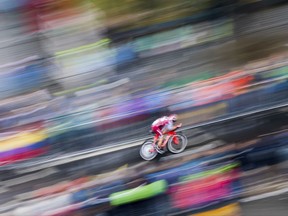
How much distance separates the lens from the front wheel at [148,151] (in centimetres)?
108

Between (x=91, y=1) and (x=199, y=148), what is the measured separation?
50cm

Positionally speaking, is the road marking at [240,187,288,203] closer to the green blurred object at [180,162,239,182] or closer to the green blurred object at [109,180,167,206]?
the green blurred object at [180,162,239,182]

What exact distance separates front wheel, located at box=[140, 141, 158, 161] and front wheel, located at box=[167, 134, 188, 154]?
1.7 inches

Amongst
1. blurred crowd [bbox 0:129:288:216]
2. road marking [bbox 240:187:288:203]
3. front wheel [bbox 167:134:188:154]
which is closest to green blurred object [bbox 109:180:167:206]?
blurred crowd [bbox 0:129:288:216]

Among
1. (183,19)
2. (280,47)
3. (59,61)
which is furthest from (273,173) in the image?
(59,61)

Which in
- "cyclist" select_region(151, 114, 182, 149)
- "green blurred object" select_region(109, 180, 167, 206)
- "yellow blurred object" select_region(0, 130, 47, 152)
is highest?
"yellow blurred object" select_region(0, 130, 47, 152)

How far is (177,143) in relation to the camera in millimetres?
1083

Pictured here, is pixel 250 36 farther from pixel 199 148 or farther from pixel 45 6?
pixel 45 6

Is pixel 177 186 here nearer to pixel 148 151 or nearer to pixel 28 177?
pixel 148 151

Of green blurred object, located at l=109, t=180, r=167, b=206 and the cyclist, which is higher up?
the cyclist

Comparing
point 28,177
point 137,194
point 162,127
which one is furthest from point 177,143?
point 28,177

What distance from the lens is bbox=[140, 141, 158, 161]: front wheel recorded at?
3.53ft

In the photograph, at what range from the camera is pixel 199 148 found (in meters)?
1.10

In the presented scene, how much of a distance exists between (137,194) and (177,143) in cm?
17
